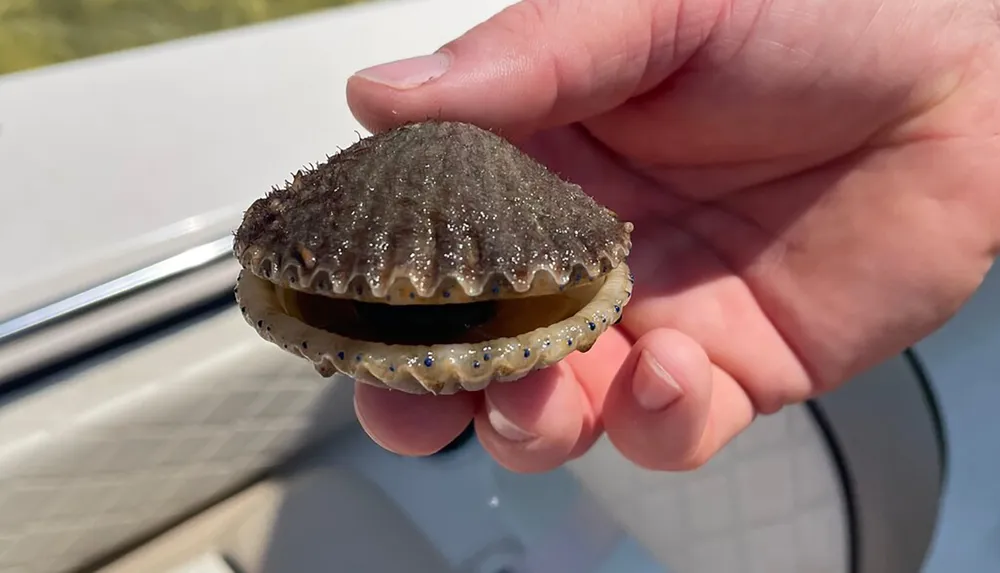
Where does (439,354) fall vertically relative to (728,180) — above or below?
above

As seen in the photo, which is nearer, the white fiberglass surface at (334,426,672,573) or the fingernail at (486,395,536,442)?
the fingernail at (486,395,536,442)

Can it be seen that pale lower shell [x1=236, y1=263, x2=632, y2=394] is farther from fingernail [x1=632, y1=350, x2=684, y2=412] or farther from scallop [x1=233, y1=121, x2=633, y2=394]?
fingernail [x1=632, y1=350, x2=684, y2=412]

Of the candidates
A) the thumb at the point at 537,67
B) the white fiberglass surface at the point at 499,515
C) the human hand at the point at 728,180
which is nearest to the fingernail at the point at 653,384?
the human hand at the point at 728,180

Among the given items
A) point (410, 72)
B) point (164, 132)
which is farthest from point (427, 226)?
point (164, 132)

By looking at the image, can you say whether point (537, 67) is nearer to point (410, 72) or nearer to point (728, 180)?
point (410, 72)

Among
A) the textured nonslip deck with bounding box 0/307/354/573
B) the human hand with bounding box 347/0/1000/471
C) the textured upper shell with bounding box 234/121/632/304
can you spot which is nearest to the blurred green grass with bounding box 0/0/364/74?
the textured nonslip deck with bounding box 0/307/354/573

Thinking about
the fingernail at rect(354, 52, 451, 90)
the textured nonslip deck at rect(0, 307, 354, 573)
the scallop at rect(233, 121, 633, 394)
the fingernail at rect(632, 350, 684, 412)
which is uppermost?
the fingernail at rect(354, 52, 451, 90)
